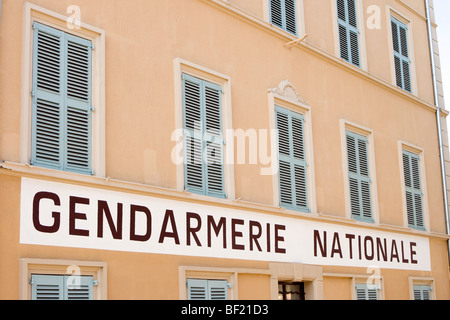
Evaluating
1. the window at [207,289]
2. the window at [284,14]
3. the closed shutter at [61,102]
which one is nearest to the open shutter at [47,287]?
the closed shutter at [61,102]

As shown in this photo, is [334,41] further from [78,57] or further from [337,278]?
[78,57]

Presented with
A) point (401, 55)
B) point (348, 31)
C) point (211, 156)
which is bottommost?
point (211, 156)

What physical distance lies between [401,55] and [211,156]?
23.7ft

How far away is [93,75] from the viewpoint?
934 centimetres

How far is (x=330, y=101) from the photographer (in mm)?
13391

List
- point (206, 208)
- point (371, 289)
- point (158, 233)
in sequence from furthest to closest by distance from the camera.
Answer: point (371, 289), point (206, 208), point (158, 233)

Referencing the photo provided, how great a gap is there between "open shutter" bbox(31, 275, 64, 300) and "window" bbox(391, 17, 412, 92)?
9.79 metres

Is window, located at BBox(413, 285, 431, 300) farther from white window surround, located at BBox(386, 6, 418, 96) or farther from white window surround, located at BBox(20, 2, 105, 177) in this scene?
white window surround, located at BBox(20, 2, 105, 177)

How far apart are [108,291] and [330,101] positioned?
618cm

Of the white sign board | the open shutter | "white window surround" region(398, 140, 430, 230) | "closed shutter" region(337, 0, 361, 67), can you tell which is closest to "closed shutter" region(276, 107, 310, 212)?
the white sign board

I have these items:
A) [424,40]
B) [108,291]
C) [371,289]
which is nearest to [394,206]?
[371,289]

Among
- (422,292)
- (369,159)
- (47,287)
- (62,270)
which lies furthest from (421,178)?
(47,287)

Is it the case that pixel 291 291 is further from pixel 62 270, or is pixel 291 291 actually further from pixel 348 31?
pixel 348 31

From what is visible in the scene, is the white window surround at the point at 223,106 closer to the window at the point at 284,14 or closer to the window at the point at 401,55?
the window at the point at 284,14
